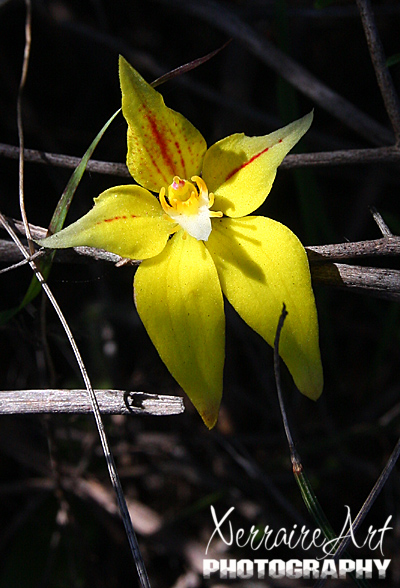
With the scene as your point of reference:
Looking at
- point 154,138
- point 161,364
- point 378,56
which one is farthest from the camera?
point 161,364

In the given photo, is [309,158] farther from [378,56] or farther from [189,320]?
[189,320]

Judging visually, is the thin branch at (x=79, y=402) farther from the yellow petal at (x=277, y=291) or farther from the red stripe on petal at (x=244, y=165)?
the red stripe on petal at (x=244, y=165)

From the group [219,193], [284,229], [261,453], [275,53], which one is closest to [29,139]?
[275,53]

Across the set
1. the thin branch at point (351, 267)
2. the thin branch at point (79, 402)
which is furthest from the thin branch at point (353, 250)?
the thin branch at point (79, 402)

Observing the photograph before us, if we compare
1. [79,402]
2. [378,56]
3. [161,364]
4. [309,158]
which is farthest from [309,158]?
[161,364]

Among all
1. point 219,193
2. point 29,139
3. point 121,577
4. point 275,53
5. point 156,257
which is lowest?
point 121,577

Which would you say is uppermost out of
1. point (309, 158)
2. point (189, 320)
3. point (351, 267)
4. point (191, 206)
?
point (309, 158)

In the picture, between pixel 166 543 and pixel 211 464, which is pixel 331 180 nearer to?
pixel 211 464
